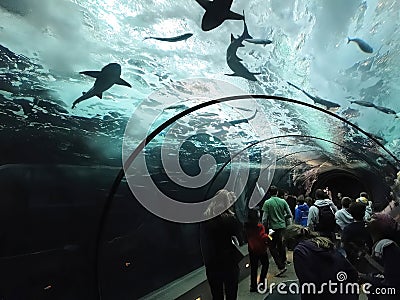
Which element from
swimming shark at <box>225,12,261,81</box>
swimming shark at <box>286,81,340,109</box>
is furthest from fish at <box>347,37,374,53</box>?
swimming shark at <box>225,12,261,81</box>

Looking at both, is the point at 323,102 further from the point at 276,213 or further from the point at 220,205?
the point at 220,205

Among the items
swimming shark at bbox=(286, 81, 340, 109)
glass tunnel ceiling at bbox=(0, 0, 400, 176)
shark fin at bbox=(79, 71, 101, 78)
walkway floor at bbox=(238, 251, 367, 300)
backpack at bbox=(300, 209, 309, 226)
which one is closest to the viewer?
glass tunnel ceiling at bbox=(0, 0, 400, 176)

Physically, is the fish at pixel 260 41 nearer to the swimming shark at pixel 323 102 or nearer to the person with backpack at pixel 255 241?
the swimming shark at pixel 323 102

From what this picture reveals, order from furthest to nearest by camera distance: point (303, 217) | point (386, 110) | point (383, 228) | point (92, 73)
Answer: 1. point (303, 217)
2. point (386, 110)
3. point (92, 73)
4. point (383, 228)

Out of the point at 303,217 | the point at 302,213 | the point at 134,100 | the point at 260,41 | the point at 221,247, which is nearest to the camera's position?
the point at 221,247

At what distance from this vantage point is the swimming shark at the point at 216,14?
3.62 meters

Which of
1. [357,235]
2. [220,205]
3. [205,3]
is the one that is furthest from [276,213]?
[205,3]

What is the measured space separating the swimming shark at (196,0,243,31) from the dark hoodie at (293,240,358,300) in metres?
2.71

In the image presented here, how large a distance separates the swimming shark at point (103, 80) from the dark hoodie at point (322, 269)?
326 centimetres

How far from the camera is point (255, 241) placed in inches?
208

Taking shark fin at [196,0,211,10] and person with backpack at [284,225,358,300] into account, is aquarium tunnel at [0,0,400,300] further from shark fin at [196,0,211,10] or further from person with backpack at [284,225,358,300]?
person with backpack at [284,225,358,300]

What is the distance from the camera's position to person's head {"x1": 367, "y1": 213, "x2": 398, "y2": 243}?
2635mm

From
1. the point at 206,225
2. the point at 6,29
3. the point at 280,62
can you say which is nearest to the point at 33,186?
the point at 6,29

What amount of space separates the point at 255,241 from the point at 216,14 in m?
Result: 3.51
